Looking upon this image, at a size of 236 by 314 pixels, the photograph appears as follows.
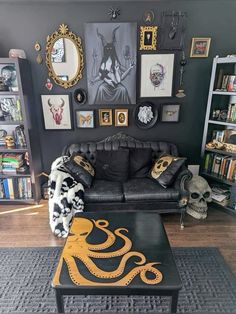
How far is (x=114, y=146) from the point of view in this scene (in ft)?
10.3

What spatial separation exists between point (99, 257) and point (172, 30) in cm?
283

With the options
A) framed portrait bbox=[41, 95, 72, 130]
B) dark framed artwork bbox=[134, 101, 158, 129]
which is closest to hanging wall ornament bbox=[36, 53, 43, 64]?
framed portrait bbox=[41, 95, 72, 130]

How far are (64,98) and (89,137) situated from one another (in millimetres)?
659

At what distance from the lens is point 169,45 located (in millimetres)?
2984

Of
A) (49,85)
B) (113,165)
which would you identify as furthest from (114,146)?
(49,85)

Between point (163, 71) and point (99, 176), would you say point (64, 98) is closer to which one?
point (99, 176)

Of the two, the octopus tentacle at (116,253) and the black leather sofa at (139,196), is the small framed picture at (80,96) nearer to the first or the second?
the black leather sofa at (139,196)

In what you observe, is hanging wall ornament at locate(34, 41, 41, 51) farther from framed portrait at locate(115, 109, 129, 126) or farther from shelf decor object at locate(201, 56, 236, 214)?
shelf decor object at locate(201, 56, 236, 214)

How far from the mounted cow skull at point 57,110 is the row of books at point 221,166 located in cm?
218

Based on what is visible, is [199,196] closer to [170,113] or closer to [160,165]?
[160,165]

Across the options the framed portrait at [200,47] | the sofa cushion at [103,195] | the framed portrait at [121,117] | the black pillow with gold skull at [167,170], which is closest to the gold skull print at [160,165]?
the black pillow with gold skull at [167,170]

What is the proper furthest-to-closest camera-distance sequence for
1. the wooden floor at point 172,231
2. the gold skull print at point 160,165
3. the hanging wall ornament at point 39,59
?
1. the hanging wall ornament at point 39,59
2. the gold skull print at point 160,165
3. the wooden floor at point 172,231

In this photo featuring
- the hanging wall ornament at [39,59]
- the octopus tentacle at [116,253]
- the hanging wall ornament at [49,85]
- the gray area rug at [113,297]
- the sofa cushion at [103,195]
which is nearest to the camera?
the octopus tentacle at [116,253]

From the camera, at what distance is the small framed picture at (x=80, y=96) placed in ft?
10.3
